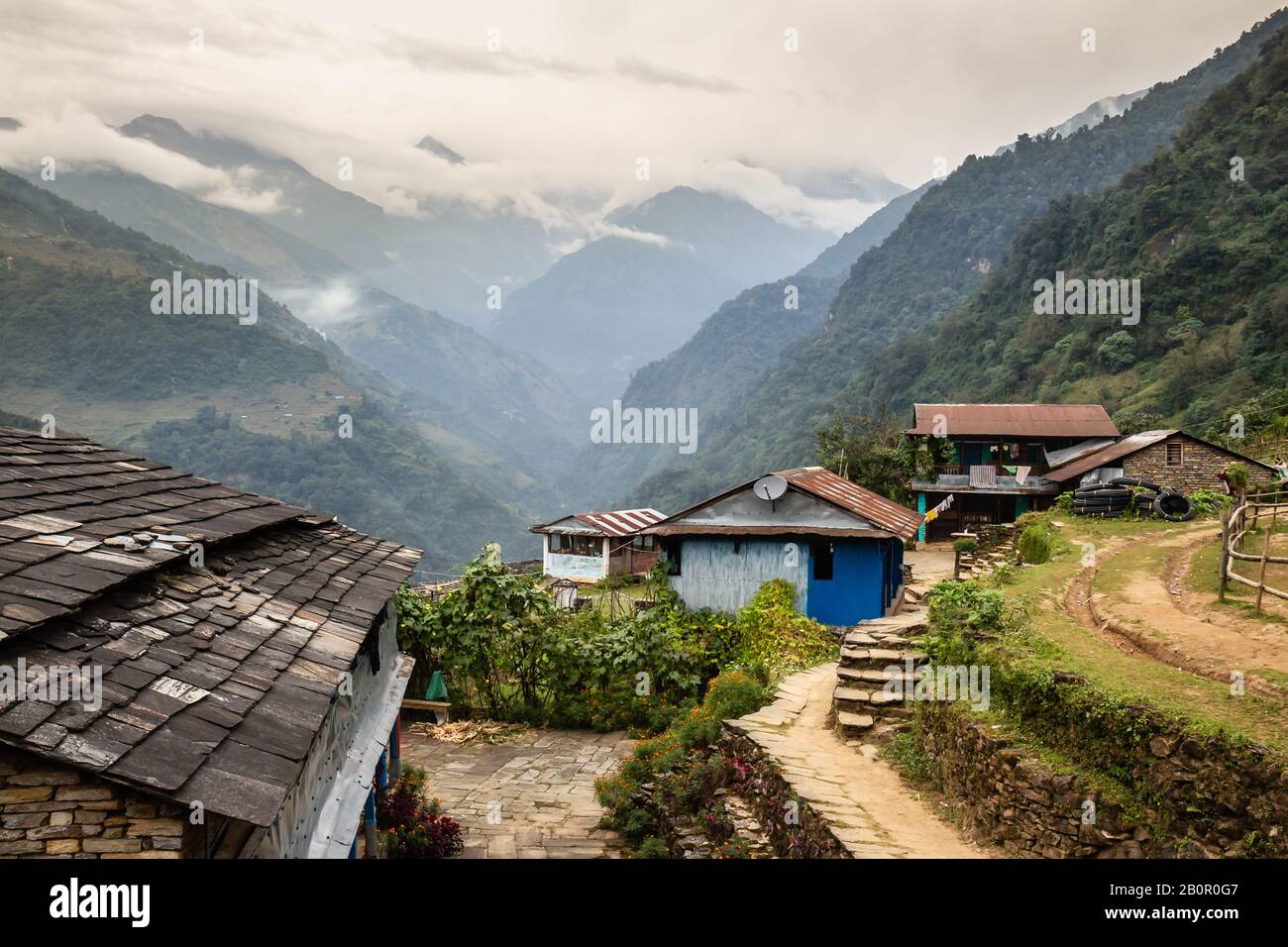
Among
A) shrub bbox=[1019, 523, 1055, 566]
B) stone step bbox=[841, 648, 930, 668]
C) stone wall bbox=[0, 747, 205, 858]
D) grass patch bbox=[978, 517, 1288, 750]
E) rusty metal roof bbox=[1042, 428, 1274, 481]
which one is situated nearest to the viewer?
stone wall bbox=[0, 747, 205, 858]

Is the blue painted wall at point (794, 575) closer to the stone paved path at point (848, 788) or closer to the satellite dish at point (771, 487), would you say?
the satellite dish at point (771, 487)

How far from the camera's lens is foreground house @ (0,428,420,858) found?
175 inches

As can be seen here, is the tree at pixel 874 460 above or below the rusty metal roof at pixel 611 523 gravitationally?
above

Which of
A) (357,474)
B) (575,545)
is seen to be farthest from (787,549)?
(357,474)

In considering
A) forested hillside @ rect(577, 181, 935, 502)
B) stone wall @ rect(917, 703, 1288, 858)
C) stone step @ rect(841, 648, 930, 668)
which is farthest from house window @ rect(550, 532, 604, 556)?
forested hillside @ rect(577, 181, 935, 502)

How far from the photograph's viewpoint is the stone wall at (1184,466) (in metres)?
28.5

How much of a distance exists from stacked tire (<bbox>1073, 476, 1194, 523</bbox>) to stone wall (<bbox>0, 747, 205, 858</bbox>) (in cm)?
2428

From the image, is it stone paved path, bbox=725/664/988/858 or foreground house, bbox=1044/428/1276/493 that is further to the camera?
foreground house, bbox=1044/428/1276/493

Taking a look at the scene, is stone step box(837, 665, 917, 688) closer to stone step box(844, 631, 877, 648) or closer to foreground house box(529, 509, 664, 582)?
stone step box(844, 631, 877, 648)

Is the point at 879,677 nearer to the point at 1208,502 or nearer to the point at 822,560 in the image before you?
the point at 822,560

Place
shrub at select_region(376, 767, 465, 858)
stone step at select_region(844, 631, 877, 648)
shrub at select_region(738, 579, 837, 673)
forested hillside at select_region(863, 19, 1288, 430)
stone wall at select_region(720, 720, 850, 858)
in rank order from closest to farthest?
stone wall at select_region(720, 720, 850, 858), shrub at select_region(376, 767, 465, 858), stone step at select_region(844, 631, 877, 648), shrub at select_region(738, 579, 837, 673), forested hillside at select_region(863, 19, 1288, 430)

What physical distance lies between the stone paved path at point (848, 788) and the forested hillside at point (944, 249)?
8543 centimetres

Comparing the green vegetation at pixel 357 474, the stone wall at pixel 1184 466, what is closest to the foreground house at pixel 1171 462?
the stone wall at pixel 1184 466

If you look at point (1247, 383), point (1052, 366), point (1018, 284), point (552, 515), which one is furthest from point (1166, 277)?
point (552, 515)
